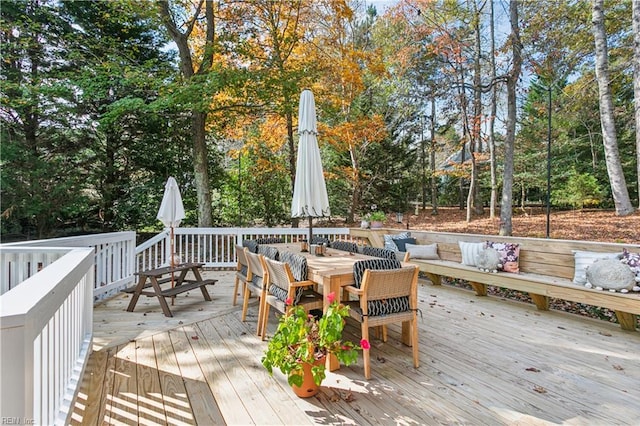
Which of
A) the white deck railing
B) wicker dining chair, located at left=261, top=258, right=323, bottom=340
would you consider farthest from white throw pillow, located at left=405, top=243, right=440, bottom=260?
the white deck railing

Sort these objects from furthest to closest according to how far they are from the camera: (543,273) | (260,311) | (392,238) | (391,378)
A: 1. (392,238)
2. (543,273)
3. (260,311)
4. (391,378)

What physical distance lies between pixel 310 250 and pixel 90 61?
6.39 metres

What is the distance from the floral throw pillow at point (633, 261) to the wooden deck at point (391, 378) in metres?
0.63

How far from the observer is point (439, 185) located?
14766mm

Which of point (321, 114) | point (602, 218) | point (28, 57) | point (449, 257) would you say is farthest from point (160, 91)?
point (602, 218)

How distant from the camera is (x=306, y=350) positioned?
6.58 feet

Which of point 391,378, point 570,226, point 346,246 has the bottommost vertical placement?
point 391,378

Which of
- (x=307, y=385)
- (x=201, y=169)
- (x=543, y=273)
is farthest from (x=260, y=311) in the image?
(x=201, y=169)

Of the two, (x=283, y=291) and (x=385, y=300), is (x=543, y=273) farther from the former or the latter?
(x=283, y=291)

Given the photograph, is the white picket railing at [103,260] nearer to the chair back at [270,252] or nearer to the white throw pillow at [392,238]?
the chair back at [270,252]

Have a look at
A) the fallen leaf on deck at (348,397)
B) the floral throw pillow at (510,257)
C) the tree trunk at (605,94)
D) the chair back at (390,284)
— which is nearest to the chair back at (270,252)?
the chair back at (390,284)

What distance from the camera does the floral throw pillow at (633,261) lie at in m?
3.11

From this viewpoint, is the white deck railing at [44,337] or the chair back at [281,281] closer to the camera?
the white deck railing at [44,337]

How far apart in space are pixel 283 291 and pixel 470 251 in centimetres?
289
